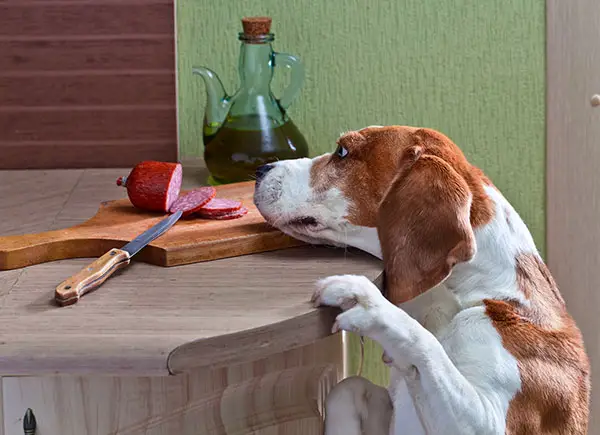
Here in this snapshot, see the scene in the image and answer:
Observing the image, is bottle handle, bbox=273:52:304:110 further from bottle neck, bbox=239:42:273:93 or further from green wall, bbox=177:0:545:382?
green wall, bbox=177:0:545:382

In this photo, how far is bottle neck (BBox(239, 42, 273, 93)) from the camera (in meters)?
1.87

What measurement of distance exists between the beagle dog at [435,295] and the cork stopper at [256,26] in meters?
0.46

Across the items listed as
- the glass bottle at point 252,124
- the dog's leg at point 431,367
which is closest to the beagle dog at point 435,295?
the dog's leg at point 431,367

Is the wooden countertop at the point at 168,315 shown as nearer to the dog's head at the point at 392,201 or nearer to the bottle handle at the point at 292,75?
the dog's head at the point at 392,201

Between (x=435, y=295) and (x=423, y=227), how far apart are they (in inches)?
5.2

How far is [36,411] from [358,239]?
0.48 meters

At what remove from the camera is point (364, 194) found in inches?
55.8

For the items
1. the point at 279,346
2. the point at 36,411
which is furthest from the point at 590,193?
the point at 36,411

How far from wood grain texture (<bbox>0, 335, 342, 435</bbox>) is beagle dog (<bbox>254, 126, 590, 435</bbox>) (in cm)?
6

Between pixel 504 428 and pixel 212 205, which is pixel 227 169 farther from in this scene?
pixel 504 428

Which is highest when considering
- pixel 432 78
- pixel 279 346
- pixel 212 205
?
pixel 432 78

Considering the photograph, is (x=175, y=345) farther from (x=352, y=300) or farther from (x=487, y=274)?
(x=487, y=274)

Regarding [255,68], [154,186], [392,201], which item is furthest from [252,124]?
[392,201]

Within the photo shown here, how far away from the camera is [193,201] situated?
1.56 m
